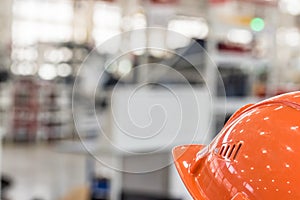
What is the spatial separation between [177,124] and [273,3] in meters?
3.77

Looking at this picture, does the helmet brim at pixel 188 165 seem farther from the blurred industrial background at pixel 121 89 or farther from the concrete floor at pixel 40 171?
the concrete floor at pixel 40 171

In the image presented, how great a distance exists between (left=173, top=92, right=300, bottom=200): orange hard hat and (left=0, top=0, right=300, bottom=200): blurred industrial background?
1.12m

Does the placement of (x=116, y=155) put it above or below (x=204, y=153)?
below

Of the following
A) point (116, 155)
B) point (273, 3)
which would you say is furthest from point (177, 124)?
point (273, 3)

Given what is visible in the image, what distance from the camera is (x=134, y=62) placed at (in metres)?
3.64

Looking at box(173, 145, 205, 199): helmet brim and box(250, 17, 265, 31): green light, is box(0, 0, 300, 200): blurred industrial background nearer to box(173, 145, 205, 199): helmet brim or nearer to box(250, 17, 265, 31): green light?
box(250, 17, 265, 31): green light

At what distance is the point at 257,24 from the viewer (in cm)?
520

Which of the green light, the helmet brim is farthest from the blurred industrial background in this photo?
the helmet brim

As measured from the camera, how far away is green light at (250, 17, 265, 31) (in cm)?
514

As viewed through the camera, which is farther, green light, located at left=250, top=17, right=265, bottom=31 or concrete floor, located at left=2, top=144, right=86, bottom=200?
green light, located at left=250, top=17, right=265, bottom=31

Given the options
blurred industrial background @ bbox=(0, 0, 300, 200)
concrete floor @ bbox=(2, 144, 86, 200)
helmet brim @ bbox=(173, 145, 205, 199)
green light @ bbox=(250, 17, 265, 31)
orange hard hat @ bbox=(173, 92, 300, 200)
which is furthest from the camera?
green light @ bbox=(250, 17, 265, 31)

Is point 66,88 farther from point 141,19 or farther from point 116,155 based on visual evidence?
point 116,155

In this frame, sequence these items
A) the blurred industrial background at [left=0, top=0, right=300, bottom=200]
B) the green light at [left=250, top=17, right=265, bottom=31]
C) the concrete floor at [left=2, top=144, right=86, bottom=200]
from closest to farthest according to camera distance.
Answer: the blurred industrial background at [left=0, top=0, right=300, bottom=200], the concrete floor at [left=2, top=144, right=86, bottom=200], the green light at [left=250, top=17, right=265, bottom=31]

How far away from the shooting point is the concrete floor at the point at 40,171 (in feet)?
13.9
